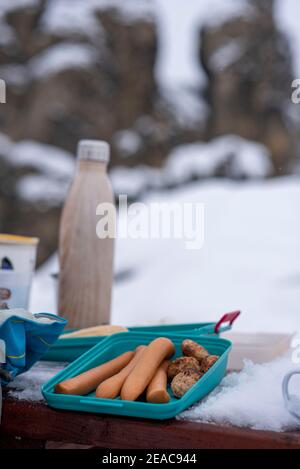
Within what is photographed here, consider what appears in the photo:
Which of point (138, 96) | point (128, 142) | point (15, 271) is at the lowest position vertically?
point (15, 271)

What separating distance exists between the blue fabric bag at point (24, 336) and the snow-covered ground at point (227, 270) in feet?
2.02

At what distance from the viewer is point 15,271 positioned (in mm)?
967

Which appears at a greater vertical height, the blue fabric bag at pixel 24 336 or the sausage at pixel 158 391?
the blue fabric bag at pixel 24 336

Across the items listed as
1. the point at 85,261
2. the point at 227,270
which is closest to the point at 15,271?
the point at 85,261

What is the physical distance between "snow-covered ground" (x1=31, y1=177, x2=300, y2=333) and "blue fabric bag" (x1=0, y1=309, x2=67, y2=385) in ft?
2.02

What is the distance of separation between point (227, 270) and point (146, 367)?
1.43m

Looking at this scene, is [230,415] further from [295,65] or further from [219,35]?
[219,35]

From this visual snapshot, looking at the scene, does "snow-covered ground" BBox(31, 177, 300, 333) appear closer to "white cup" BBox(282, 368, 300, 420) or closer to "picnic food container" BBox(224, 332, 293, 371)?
"picnic food container" BBox(224, 332, 293, 371)

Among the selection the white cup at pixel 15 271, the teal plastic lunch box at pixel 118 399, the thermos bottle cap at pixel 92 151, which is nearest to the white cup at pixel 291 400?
the teal plastic lunch box at pixel 118 399

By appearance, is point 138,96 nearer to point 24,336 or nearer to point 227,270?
point 227,270

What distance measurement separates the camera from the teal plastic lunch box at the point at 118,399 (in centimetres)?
64

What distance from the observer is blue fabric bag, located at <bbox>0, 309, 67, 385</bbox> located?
0.70 metres

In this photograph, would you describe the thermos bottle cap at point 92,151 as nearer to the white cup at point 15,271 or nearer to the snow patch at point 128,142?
the white cup at point 15,271

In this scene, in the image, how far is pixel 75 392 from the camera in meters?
0.69
